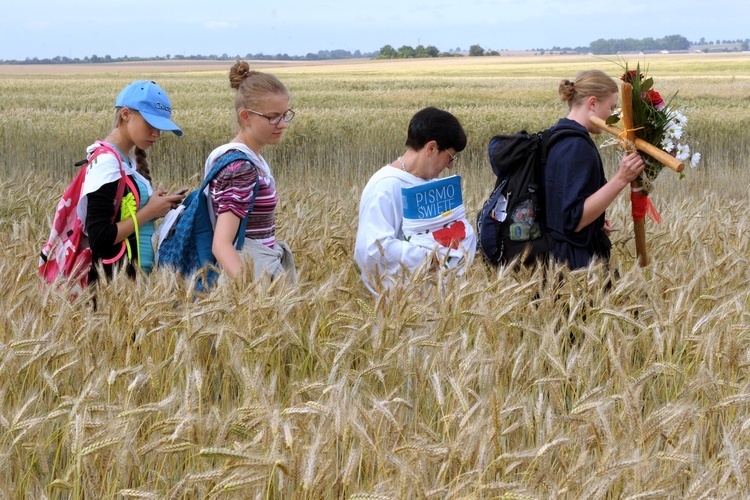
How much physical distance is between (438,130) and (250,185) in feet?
2.24

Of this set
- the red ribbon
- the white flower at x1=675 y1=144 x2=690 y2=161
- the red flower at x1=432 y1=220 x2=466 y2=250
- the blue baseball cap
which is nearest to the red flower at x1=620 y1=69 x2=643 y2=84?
the white flower at x1=675 y1=144 x2=690 y2=161

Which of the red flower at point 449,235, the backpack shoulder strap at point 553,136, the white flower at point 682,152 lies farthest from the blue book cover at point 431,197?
the white flower at point 682,152

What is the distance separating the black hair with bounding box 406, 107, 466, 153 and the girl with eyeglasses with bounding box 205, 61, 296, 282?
46cm

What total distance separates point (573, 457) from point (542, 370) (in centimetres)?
68

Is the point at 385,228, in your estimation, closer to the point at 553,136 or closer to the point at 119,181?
the point at 553,136

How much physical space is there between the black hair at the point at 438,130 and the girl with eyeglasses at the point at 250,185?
0.46 m

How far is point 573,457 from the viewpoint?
Answer: 2.02m

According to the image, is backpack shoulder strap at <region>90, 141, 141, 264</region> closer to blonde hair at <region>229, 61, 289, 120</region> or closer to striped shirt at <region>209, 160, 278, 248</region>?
striped shirt at <region>209, 160, 278, 248</region>

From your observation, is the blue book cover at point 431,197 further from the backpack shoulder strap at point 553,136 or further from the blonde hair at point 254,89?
the blonde hair at point 254,89

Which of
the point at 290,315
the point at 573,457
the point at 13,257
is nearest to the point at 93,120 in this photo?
the point at 13,257

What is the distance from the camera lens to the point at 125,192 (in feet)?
11.0

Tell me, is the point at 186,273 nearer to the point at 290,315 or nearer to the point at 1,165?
the point at 290,315

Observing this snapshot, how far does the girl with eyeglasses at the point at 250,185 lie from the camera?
3.15 m

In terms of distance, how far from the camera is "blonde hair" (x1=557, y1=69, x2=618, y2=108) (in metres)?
3.74
